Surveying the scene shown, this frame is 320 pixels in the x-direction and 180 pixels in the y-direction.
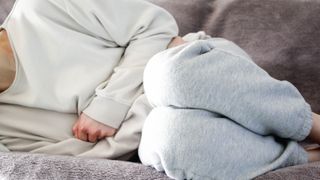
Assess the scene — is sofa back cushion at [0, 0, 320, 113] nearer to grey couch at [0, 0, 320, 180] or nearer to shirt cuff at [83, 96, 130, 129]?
grey couch at [0, 0, 320, 180]

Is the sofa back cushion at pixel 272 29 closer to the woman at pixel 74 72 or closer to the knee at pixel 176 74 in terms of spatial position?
the woman at pixel 74 72

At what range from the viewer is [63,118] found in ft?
3.16

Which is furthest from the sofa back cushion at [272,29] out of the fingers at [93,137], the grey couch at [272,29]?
the fingers at [93,137]

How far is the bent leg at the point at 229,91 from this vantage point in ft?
2.23

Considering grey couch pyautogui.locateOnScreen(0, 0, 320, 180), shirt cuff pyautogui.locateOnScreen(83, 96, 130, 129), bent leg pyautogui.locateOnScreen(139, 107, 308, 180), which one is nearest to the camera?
bent leg pyautogui.locateOnScreen(139, 107, 308, 180)

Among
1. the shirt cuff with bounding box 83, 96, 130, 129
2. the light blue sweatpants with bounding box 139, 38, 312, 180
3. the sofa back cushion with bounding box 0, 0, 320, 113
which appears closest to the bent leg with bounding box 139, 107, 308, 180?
the light blue sweatpants with bounding box 139, 38, 312, 180

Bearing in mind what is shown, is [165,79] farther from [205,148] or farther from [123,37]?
[123,37]

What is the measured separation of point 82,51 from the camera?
0.97 meters

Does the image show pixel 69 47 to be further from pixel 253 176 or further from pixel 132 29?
pixel 253 176

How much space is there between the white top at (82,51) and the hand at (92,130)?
1 centimetres

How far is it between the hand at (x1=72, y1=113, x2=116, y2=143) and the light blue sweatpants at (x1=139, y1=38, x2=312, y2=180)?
7.3 inches

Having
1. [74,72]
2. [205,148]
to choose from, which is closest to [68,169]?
[205,148]

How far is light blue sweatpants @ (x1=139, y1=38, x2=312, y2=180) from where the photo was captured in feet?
2.06

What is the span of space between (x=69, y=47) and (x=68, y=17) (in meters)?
0.08
